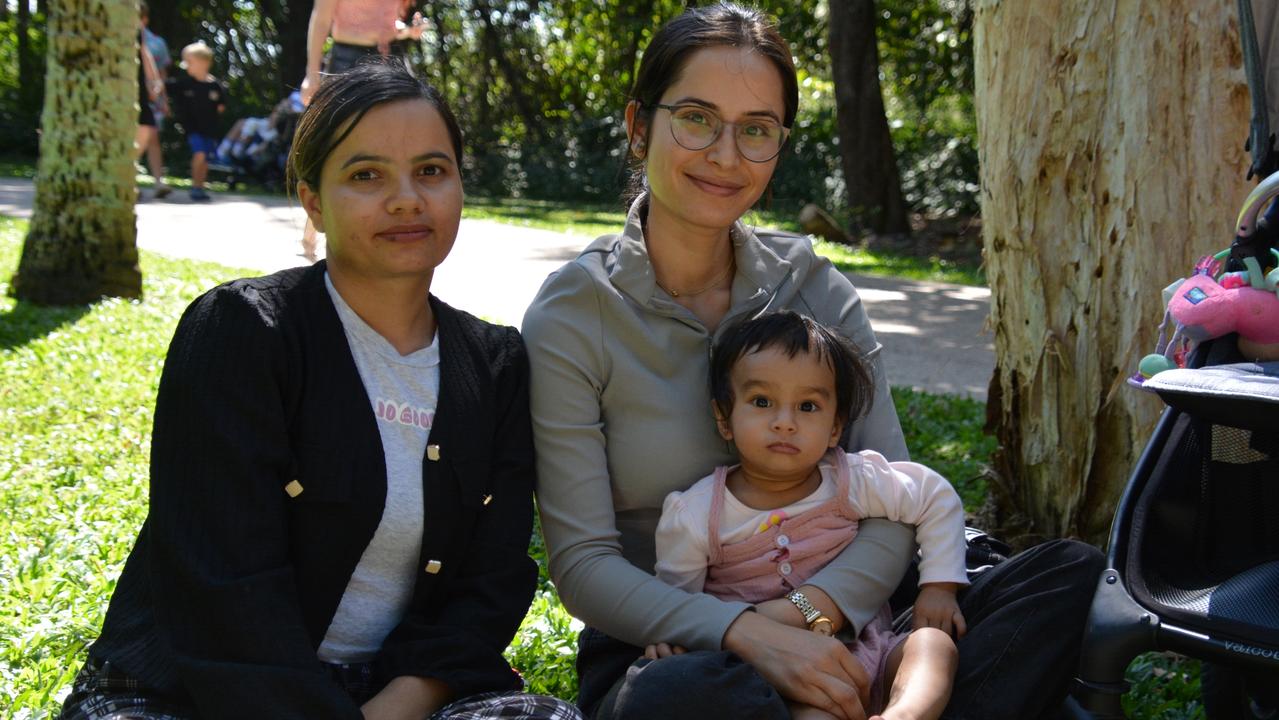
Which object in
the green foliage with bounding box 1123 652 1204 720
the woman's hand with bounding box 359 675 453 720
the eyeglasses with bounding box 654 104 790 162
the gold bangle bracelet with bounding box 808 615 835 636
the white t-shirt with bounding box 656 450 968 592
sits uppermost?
the eyeglasses with bounding box 654 104 790 162

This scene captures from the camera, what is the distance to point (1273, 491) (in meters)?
2.30

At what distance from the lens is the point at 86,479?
4.66 m

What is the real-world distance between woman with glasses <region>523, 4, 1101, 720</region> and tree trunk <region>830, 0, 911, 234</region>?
37.4ft

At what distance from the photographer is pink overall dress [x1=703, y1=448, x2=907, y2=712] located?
2.56 m

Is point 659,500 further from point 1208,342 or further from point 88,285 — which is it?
point 88,285

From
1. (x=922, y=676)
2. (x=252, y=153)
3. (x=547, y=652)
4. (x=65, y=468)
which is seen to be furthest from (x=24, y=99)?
(x=922, y=676)

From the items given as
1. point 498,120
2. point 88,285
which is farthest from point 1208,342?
point 498,120

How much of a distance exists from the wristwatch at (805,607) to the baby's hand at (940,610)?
0.77 feet

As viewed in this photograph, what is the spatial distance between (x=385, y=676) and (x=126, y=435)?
11.1 feet

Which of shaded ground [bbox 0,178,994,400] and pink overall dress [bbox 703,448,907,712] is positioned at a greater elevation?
pink overall dress [bbox 703,448,907,712]

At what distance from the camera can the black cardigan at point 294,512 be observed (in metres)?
2.09

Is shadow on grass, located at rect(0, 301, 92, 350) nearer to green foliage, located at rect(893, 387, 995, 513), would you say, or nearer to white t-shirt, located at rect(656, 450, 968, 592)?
green foliage, located at rect(893, 387, 995, 513)

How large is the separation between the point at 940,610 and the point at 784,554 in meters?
0.34

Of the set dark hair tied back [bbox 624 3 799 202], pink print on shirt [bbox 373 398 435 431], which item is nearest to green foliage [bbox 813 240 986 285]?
dark hair tied back [bbox 624 3 799 202]
